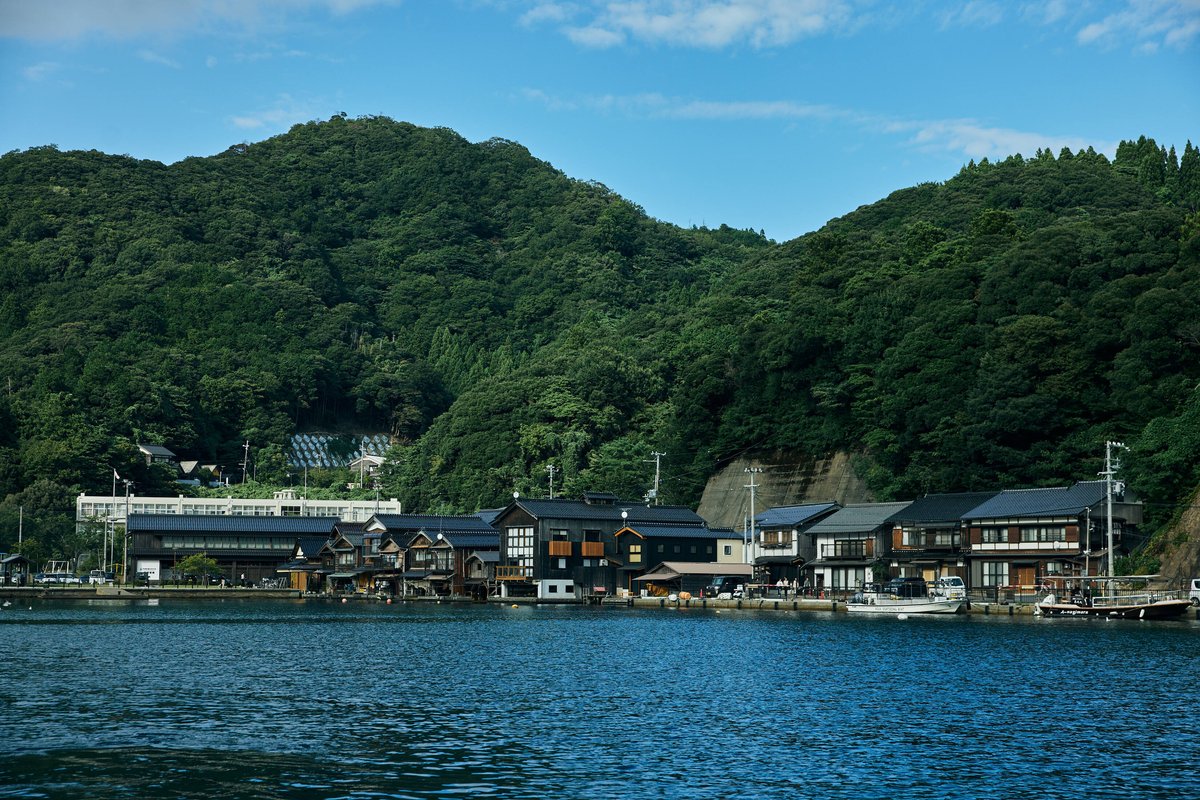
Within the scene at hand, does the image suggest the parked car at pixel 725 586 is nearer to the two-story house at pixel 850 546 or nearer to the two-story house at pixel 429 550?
the two-story house at pixel 850 546

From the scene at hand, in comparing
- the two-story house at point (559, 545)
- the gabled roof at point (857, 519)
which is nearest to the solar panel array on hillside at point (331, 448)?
the two-story house at point (559, 545)

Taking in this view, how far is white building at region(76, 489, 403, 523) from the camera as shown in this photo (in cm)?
10856

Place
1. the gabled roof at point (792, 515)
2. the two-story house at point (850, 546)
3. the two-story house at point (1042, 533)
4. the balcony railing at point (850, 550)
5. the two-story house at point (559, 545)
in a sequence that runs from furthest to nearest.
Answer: the two-story house at point (559, 545), the gabled roof at point (792, 515), the balcony railing at point (850, 550), the two-story house at point (850, 546), the two-story house at point (1042, 533)

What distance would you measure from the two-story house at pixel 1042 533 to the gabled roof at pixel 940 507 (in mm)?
897

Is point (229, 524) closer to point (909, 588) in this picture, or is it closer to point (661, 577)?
point (661, 577)

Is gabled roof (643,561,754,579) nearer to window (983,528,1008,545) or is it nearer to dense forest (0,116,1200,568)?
dense forest (0,116,1200,568)

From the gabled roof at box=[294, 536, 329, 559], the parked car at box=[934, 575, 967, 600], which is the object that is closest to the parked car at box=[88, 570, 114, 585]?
the gabled roof at box=[294, 536, 329, 559]

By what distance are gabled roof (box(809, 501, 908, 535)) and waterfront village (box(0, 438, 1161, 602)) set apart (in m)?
0.12

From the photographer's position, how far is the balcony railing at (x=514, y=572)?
80.2 m

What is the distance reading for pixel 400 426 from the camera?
159625 millimetres

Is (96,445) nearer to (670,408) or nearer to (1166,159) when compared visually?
(670,408)

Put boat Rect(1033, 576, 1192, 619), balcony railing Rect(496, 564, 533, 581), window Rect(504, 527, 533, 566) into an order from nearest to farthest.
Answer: boat Rect(1033, 576, 1192, 619)
window Rect(504, 527, 533, 566)
balcony railing Rect(496, 564, 533, 581)

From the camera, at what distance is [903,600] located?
60.9m

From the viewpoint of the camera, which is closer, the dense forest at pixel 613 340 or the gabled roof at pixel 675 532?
the dense forest at pixel 613 340
